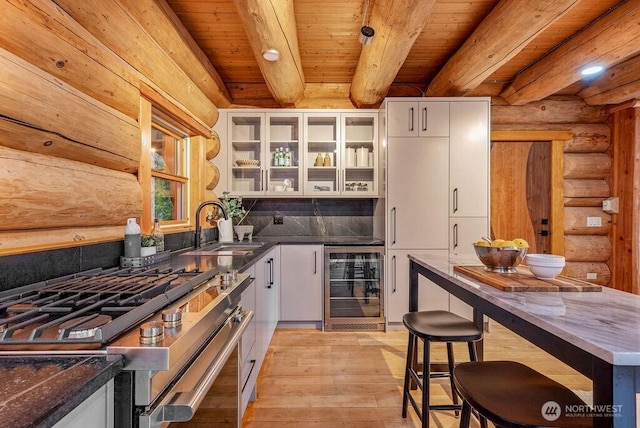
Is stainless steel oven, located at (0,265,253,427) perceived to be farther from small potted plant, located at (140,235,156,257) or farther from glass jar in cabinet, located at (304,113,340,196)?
glass jar in cabinet, located at (304,113,340,196)

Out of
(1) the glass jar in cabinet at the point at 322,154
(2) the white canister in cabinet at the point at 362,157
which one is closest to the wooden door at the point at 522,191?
(2) the white canister in cabinet at the point at 362,157

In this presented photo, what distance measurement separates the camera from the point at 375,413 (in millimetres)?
1865

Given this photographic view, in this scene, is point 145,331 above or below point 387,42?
below

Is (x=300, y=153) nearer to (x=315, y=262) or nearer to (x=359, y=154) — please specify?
(x=359, y=154)

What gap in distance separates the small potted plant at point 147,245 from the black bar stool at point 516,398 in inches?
66.4

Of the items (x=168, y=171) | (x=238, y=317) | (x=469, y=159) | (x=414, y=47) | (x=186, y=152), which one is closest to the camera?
(x=238, y=317)

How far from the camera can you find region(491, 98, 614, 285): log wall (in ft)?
11.8

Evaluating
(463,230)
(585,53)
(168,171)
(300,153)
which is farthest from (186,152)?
(585,53)

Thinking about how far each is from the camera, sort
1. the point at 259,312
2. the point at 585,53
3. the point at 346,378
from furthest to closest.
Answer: the point at 585,53 → the point at 346,378 → the point at 259,312

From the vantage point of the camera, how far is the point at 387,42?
87.5 inches

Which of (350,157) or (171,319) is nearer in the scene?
(171,319)

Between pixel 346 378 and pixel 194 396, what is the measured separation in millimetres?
1687

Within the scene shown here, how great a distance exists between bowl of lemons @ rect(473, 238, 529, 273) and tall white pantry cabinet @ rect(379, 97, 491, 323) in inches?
65.1

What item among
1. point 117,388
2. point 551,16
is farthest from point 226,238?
point 551,16
